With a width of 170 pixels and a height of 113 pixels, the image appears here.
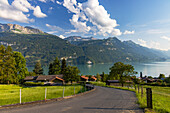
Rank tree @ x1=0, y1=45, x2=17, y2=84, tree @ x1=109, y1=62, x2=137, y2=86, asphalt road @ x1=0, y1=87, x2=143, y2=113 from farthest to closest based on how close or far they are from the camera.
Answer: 1. tree @ x1=109, y1=62, x2=137, y2=86
2. tree @ x1=0, y1=45, x2=17, y2=84
3. asphalt road @ x1=0, y1=87, x2=143, y2=113

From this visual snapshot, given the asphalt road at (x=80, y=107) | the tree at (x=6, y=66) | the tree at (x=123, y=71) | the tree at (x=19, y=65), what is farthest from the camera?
the tree at (x=19, y=65)

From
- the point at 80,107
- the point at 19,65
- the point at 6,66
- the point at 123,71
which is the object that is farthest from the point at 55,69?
the point at 80,107

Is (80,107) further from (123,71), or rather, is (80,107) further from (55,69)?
(55,69)

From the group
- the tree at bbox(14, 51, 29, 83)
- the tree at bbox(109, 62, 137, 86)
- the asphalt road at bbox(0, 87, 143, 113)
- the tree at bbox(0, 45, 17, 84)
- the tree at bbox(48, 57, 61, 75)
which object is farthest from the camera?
the tree at bbox(48, 57, 61, 75)

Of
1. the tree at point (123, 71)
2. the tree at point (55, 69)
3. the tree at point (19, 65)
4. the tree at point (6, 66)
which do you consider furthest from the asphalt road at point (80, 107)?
the tree at point (55, 69)

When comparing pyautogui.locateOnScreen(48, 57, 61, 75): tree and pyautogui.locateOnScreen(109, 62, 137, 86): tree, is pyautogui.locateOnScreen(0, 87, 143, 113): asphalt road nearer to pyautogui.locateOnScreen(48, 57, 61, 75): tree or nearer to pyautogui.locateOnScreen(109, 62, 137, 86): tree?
pyautogui.locateOnScreen(109, 62, 137, 86): tree

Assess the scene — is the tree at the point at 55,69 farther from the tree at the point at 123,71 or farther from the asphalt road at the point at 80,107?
the asphalt road at the point at 80,107

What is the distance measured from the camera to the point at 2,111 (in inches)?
364

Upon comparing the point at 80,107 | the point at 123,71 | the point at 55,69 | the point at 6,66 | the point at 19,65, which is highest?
the point at 19,65

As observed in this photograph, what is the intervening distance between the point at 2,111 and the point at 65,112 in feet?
16.8

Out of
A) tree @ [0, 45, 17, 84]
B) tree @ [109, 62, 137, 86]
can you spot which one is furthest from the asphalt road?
tree @ [0, 45, 17, 84]

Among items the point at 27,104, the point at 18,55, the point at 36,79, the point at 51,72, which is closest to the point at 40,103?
the point at 27,104

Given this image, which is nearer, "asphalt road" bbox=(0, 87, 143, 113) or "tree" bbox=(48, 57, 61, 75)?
"asphalt road" bbox=(0, 87, 143, 113)

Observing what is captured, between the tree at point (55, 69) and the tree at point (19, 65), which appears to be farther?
the tree at point (55, 69)
